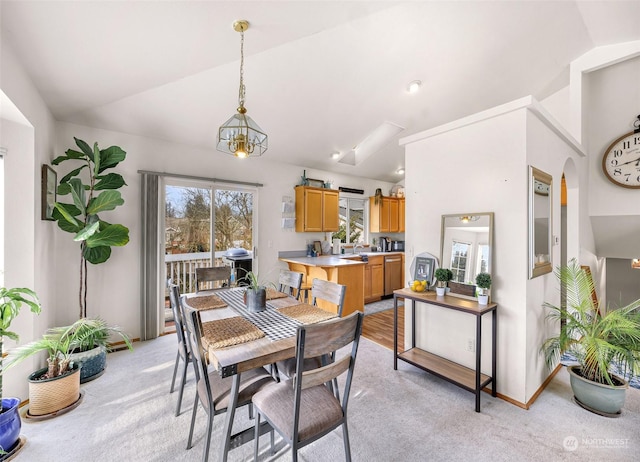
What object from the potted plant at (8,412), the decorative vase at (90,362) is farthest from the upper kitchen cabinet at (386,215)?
the potted plant at (8,412)

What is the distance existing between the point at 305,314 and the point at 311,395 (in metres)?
0.58

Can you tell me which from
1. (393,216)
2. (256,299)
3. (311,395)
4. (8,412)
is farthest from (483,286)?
(393,216)

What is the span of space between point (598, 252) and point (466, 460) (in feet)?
13.8

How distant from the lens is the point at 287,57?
8.89 ft

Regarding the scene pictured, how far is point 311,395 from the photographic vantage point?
1478 millimetres

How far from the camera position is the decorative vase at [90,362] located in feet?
8.05

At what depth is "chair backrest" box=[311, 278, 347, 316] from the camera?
2023mm

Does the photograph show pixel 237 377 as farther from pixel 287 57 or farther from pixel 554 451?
pixel 287 57

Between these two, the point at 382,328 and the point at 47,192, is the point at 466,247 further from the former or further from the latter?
the point at 47,192

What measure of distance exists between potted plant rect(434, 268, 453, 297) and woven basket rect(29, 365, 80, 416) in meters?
3.08

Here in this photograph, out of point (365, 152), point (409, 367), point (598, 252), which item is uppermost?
point (365, 152)

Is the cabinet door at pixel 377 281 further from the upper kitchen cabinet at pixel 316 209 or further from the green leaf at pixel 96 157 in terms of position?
the green leaf at pixel 96 157

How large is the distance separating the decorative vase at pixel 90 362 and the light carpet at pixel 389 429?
0.33 feet

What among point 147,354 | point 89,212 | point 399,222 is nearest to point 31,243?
point 89,212
